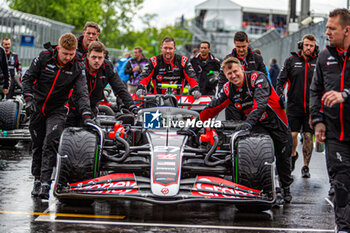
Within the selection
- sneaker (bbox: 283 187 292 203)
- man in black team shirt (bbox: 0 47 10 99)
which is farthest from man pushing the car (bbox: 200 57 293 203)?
man in black team shirt (bbox: 0 47 10 99)

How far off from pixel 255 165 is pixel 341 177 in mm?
1360

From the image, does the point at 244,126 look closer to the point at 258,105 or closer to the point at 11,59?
the point at 258,105

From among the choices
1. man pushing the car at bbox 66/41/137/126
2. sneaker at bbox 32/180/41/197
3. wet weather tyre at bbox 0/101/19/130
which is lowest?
sneaker at bbox 32/180/41/197

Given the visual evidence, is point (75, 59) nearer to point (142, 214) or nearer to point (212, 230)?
point (142, 214)

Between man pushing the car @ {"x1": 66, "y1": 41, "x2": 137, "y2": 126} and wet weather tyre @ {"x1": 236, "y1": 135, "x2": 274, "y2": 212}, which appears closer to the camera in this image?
wet weather tyre @ {"x1": 236, "y1": 135, "x2": 274, "y2": 212}

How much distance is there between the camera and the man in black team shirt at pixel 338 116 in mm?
5707

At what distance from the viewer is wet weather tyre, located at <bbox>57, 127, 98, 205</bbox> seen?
6.93 metres

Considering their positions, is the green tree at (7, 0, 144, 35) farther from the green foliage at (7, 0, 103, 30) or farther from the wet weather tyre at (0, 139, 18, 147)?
the wet weather tyre at (0, 139, 18, 147)

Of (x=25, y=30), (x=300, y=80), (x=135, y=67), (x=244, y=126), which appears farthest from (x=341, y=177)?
(x=25, y=30)

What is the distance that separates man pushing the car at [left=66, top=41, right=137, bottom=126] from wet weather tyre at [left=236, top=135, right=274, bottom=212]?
2184mm

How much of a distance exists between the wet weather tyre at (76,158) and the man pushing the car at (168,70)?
3912 millimetres

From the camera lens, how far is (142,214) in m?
7.14

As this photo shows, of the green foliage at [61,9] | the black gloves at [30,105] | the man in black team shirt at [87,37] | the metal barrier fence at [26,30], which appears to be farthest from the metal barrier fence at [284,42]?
the green foliage at [61,9]

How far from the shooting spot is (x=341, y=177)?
575 centimetres
